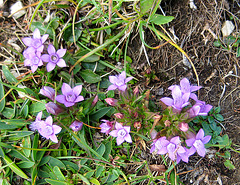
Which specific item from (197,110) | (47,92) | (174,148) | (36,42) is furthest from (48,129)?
(197,110)

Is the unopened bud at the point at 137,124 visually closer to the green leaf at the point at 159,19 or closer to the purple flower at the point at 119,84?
the purple flower at the point at 119,84

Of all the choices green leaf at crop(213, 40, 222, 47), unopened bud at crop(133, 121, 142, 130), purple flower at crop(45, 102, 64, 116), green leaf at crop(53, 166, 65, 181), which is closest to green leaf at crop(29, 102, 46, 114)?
purple flower at crop(45, 102, 64, 116)

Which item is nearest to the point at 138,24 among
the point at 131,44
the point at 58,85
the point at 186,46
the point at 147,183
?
the point at 131,44

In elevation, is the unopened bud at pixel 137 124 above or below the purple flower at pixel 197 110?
below

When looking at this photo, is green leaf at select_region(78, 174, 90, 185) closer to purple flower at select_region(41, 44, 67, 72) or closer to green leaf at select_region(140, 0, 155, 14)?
purple flower at select_region(41, 44, 67, 72)

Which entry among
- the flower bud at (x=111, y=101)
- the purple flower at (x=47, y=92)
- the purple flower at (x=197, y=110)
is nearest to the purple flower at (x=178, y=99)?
the purple flower at (x=197, y=110)

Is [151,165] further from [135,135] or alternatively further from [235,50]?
[235,50]

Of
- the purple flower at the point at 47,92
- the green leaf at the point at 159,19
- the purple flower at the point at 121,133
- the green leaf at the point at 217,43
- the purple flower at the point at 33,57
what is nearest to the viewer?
the purple flower at the point at 121,133
